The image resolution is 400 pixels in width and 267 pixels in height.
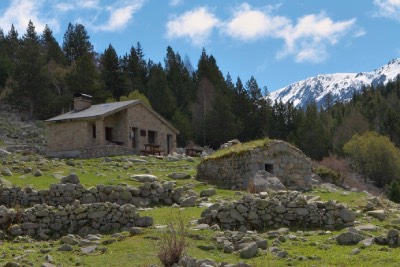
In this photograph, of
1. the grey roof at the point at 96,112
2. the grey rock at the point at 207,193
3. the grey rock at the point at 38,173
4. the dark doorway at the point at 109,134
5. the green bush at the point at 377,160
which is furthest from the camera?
the green bush at the point at 377,160

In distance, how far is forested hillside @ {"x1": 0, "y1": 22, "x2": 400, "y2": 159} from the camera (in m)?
62.8

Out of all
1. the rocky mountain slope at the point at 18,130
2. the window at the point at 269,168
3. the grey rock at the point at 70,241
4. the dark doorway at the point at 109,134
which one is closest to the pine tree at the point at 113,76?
the rocky mountain slope at the point at 18,130

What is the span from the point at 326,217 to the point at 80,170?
1565 centimetres

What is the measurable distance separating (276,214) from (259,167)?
34.2 ft

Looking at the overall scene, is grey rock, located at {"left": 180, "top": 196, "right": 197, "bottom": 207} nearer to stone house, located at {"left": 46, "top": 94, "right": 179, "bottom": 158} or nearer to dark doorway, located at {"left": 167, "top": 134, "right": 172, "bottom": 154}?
stone house, located at {"left": 46, "top": 94, "right": 179, "bottom": 158}

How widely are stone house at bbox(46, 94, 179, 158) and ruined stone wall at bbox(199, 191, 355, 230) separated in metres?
22.9

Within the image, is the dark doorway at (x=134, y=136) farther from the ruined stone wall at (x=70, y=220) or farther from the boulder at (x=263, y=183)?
the ruined stone wall at (x=70, y=220)

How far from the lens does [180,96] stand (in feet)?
247

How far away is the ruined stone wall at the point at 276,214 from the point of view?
1430 centimetres

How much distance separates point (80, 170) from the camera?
88.6 feet

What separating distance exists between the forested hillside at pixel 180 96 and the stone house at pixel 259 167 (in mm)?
30597

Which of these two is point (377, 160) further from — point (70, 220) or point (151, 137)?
point (70, 220)

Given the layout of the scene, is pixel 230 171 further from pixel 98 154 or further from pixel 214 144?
pixel 214 144

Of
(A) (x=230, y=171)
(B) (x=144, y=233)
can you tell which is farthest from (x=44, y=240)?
(A) (x=230, y=171)
